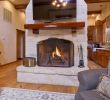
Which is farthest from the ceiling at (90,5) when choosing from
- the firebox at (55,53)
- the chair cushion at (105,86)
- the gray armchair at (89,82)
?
the chair cushion at (105,86)

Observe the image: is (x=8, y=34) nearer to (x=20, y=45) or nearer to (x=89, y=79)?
(x=20, y=45)

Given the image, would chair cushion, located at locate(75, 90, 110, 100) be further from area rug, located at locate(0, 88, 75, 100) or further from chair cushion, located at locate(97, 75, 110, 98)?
area rug, located at locate(0, 88, 75, 100)

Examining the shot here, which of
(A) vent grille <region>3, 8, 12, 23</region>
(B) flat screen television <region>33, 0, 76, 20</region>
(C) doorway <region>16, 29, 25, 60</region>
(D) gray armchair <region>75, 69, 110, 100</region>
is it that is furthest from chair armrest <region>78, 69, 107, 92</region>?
(C) doorway <region>16, 29, 25, 60</region>

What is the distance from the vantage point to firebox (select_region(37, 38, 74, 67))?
195 inches

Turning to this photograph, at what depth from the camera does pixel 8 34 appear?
8578 mm

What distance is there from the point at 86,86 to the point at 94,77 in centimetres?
18

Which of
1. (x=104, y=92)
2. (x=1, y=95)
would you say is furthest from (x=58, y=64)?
(x=104, y=92)

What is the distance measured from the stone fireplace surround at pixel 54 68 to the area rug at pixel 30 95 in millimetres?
862

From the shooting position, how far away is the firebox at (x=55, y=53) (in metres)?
4.96

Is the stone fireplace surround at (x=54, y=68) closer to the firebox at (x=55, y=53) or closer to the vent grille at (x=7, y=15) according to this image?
the firebox at (x=55, y=53)

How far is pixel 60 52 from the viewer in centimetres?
506

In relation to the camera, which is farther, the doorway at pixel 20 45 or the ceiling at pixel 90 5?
the doorway at pixel 20 45

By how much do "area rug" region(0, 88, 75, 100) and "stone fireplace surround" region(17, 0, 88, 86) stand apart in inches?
33.9

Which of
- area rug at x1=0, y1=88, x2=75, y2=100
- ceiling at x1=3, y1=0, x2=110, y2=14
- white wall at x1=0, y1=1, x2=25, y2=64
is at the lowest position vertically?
area rug at x1=0, y1=88, x2=75, y2=100
